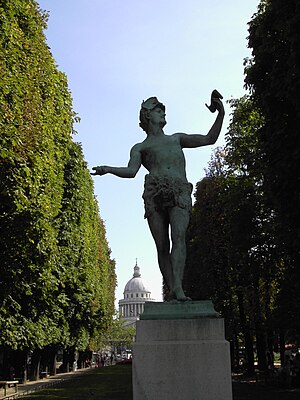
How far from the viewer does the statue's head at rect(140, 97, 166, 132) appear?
24.6 feet

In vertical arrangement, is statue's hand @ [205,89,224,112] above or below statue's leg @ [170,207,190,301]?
above

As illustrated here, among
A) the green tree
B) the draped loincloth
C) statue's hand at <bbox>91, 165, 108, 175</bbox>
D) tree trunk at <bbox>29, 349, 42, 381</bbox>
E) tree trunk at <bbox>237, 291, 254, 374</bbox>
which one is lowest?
tree trunk at <bbox>29, 349, 42, 381</bbox>

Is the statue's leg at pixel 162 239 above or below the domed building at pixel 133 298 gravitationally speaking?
below

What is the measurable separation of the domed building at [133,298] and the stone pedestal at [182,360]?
16422 cm

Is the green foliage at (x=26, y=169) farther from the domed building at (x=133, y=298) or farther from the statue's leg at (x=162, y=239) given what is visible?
the domed building at (x=133, y=298)

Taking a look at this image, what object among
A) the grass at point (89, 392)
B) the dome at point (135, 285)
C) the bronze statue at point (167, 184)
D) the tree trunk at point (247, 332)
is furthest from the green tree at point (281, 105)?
the dome at point (135, 285)

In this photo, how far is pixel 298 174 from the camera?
47.3 ft

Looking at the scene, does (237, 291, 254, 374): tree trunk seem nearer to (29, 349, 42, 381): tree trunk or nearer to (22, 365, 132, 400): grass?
(22, 365, 132, 400): grass

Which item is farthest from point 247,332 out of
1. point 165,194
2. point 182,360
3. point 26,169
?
point 182,360

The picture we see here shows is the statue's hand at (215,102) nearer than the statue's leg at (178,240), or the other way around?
the statue's leg at (178,240)

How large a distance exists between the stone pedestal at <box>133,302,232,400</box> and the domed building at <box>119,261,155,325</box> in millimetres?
164223

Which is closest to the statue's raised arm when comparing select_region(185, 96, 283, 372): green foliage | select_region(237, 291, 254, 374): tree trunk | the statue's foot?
the statue's foot

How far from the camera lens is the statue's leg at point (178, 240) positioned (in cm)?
668

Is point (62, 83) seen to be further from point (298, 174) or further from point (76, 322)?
point (76, 322)
